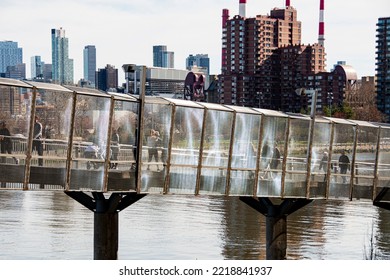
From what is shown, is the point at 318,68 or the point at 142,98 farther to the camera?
the point at 318,68

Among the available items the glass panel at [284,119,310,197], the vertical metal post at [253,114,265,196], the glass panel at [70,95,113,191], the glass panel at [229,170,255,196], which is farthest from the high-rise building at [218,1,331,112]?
the glass panel at [70,95,113,191]

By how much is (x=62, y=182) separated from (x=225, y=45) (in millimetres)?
144997

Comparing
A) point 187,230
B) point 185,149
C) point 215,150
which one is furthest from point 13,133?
point 187,230

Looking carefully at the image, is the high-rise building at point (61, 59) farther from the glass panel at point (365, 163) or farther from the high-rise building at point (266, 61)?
the glass panel at point (365, 163)

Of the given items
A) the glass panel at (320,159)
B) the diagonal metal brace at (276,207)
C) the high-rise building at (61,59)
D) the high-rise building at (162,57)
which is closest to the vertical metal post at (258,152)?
the glass panel at (320,159)

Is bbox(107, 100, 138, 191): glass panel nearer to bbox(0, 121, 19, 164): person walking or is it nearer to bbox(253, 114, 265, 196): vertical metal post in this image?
bbox(0, 121, 19, 164): person walking

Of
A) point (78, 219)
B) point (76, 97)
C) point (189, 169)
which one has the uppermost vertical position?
point (76, 97)

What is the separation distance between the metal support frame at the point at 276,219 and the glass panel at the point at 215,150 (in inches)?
153

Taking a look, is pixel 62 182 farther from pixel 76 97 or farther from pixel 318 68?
pixel 318 68

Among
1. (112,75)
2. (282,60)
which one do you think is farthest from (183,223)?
(282,60)

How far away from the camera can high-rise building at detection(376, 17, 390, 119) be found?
132 m

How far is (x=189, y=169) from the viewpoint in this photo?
22406mm

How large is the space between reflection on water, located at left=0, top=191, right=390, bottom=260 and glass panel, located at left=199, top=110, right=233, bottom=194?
967 centimetres
